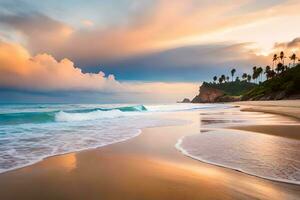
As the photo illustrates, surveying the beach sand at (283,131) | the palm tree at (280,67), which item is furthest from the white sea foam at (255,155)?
the palm tree at (280,67)

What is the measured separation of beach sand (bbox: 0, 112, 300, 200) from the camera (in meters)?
4.78

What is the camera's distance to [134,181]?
5707mm

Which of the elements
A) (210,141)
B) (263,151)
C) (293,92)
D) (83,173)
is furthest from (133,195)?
(293,92)

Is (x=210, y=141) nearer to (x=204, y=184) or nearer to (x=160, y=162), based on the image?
(x=160, y=162)

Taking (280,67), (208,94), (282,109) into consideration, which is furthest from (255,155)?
(208,94)

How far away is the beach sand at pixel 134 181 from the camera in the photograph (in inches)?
188

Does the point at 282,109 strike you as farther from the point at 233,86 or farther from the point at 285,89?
the point at 233,86

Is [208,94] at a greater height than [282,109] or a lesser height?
greater

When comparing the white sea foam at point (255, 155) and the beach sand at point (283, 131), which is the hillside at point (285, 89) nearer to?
the beach sand at point (283, 131)

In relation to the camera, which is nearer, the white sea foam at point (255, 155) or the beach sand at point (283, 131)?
the white sea foam at point (255, 155)

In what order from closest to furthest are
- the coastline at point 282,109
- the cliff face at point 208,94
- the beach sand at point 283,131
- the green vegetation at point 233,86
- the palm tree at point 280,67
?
the beach sand at point 283,131 → the coastline at point 282,109 → the palm tree at point 280,67 → the cliff face at point 208,94 → the green vegetation at point 233,86

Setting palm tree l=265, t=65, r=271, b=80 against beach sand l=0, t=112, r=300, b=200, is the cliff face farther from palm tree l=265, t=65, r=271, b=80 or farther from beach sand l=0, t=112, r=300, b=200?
beach sand l=0, t=112, r=300, b=200

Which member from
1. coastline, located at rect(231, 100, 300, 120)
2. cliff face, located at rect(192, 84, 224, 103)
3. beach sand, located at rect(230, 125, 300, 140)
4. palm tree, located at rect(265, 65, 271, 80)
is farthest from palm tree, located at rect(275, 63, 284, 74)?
beach sand, located at rect(230, 125, 300, 140)

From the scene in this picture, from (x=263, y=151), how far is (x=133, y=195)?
553cm
